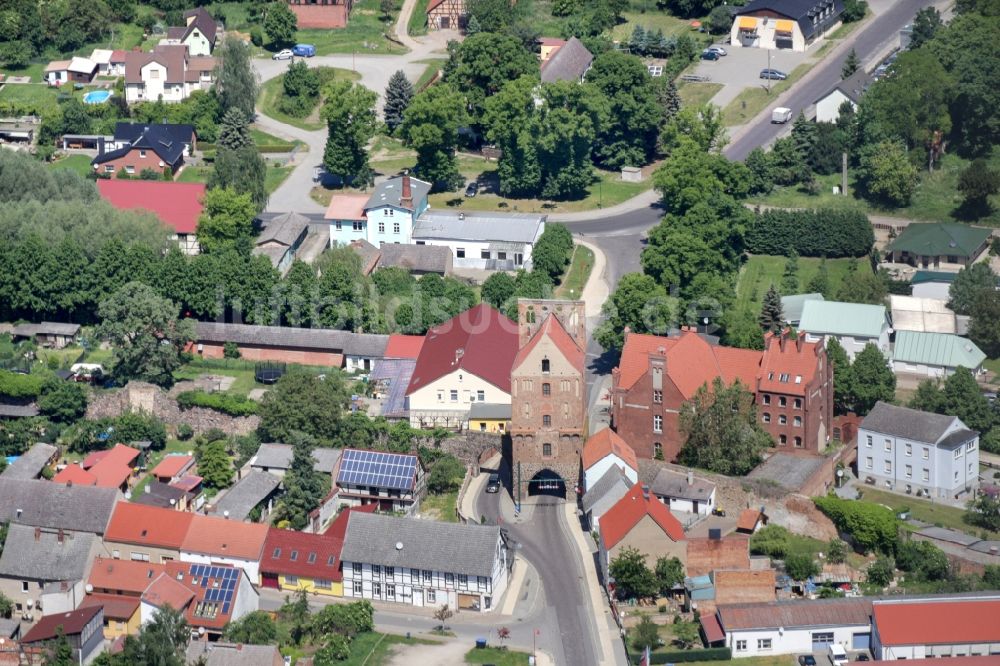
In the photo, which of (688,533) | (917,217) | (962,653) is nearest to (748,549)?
(688,533)

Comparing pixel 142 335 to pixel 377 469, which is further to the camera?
pixel 142 335

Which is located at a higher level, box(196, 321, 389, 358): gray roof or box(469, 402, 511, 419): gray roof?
box(469, 402, 511, 419): gray roof

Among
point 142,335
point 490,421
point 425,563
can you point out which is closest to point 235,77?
point 142,335

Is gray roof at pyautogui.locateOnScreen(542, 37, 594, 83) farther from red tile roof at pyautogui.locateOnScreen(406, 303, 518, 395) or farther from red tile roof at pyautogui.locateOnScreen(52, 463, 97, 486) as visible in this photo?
red tile roof at pyautogui.locateOnScreen(52, 463, 97, 486)

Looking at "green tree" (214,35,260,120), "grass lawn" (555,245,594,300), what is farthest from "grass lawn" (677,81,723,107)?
"green tree" (214,35,260,120)

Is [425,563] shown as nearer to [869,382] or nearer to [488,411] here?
[488,411]

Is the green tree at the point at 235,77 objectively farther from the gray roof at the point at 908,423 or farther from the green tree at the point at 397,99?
the gray roof at the point at 908,423

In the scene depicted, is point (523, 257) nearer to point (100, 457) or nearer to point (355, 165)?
point (355, 165)
